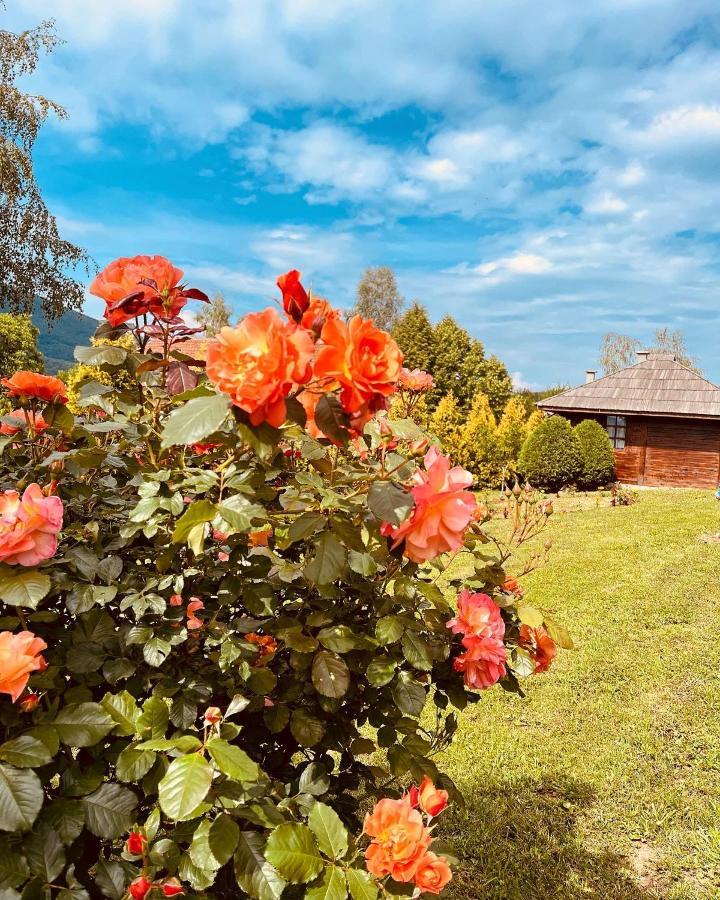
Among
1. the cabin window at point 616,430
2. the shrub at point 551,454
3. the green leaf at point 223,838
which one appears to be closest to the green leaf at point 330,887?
the green leaf at point 223,838

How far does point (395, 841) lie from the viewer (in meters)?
1.06

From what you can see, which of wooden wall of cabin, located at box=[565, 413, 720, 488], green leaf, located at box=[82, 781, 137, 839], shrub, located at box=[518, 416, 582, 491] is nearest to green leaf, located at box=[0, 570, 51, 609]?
green leaf, located at box=[82, 781, 137, 839]

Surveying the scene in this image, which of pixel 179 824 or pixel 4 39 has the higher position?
pixel 4 39

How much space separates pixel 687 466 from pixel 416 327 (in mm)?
8212

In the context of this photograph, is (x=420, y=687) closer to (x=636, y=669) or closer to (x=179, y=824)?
(x=179, y=824)

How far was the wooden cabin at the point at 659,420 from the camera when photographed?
15922 mm

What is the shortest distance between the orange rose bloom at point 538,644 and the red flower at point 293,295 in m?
0.95

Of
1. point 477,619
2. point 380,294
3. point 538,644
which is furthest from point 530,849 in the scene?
point 380,294

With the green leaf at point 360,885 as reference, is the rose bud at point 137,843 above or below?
above

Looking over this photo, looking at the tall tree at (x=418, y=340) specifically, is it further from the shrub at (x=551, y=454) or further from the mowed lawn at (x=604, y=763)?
the mowed lawn at (x=604, y=763)

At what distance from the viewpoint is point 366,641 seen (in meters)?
1.26

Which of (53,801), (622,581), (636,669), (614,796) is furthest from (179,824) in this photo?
(622,581)

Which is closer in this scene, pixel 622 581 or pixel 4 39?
pixel 622 581

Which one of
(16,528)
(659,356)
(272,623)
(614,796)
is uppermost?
(659,356)
